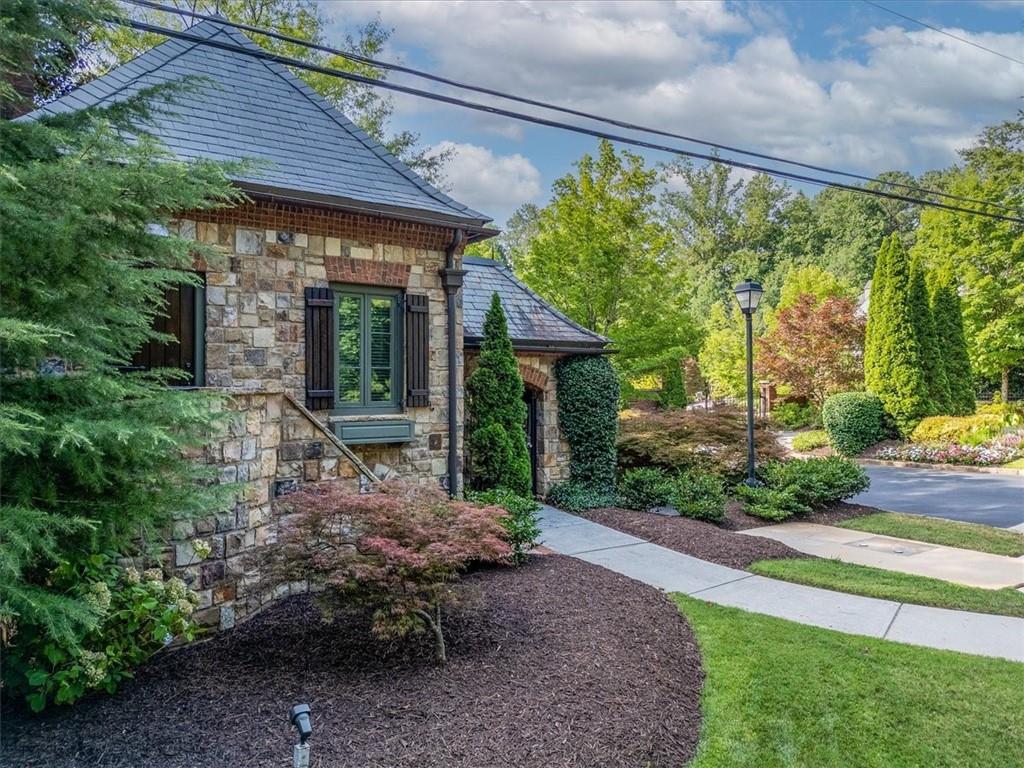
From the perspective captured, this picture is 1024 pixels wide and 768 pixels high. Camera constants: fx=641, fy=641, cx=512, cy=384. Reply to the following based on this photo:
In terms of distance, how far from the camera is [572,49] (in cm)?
640

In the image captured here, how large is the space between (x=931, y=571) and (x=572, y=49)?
6700mm

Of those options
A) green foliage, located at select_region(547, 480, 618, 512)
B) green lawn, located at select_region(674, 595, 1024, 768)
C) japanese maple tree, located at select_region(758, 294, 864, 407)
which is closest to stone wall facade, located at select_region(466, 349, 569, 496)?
green foliage, located at select_region(547, 480, 618, 512)

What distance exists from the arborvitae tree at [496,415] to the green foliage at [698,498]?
7.63 ft

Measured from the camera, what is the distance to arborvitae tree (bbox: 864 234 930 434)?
18375 millimetres

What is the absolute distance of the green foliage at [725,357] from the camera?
80.0ft

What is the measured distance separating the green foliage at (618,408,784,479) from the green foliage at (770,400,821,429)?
13881 mm

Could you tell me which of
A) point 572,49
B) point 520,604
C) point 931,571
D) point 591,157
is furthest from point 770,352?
point 520,604

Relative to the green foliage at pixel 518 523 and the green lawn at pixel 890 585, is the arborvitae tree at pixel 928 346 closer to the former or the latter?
the green lawn at pixel 890 585

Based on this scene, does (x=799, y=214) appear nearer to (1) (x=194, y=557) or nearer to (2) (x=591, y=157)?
(2) (x=591, y=157)

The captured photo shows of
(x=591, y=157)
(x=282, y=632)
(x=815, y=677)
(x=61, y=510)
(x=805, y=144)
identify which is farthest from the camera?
(x=591, y=157)

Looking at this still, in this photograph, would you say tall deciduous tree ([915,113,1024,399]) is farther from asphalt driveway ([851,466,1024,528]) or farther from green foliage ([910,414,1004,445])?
asphalt driveway ([851,466,1024,528])

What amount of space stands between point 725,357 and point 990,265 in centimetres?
891

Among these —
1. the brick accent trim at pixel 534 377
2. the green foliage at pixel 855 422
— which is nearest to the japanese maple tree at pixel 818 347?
the green foliage at pixel 855 422

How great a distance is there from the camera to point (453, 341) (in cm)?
802
